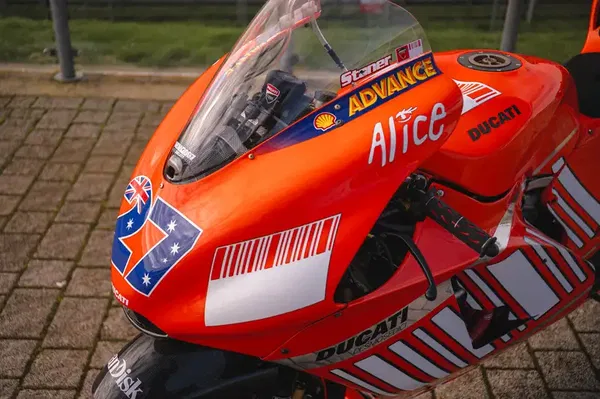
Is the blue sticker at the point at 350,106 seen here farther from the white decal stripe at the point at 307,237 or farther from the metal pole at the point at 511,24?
the metal pole at the point at 511,24

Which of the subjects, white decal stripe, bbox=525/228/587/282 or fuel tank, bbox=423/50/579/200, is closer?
fuel tank, bbox=423/50/579/200

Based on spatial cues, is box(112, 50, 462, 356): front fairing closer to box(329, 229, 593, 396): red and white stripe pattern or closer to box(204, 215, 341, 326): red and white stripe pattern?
box(204, 215, 341, 326): red and white stripe pattern

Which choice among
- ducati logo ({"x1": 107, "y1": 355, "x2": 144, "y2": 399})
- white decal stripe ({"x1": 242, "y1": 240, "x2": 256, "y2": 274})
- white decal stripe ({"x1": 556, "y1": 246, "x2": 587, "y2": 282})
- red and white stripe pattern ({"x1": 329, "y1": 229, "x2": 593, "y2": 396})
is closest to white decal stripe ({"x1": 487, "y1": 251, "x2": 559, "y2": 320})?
red and white stripe pattern ({"x1": 329, "y1": 229, "x2": 593, "y2": 396})

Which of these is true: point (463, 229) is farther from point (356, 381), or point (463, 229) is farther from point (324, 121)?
point (356, 381)

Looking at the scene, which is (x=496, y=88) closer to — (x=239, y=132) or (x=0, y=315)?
(x=239, y=132)

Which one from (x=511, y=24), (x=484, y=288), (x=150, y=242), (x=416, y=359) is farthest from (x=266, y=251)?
(x=511, y=24)

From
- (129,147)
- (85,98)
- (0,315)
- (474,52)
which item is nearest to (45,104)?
(85,98)

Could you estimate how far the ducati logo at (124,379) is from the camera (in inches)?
73.1

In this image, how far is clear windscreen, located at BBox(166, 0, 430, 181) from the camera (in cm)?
181

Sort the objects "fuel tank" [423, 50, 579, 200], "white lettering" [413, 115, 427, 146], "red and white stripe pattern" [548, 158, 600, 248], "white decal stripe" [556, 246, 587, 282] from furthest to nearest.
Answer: "red and white stripe pattern" [548, 158, 600, 248] → "white decal stripe" [556, 246, 587, 282] → "fuel tank" [423, 50, 579, 200] → "white lettering" [413, 115, 427, 146]

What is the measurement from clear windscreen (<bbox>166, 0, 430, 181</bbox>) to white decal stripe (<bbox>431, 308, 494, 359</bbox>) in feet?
2.06

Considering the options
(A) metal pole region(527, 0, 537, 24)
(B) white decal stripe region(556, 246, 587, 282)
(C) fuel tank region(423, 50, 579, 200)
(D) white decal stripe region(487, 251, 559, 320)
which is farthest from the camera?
(A) metal pole region(527, 0, 537, 24)

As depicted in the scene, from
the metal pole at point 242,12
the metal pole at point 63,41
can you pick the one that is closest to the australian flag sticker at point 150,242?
the metal pole at point 63,41

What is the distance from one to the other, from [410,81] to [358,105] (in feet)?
0.56
